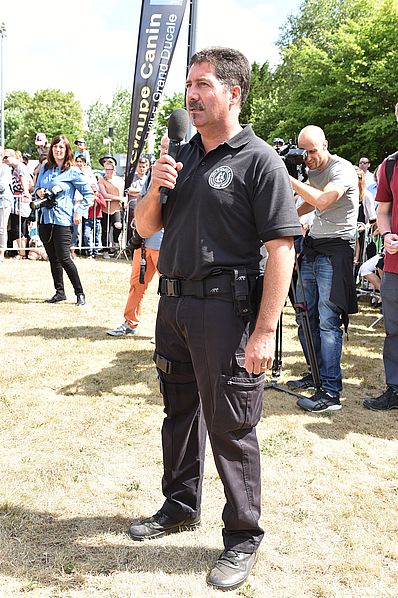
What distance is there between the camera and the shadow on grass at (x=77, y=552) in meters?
2.77

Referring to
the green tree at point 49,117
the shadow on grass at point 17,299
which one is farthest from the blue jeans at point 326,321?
the green tree at point 49,117

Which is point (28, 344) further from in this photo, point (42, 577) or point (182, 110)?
point (182, 110)

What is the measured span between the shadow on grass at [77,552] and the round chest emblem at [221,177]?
5.76 ft

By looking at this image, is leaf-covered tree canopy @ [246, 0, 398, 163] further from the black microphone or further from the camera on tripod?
the black microphone

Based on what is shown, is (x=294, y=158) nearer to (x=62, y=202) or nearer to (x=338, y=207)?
(x=338, y=207)

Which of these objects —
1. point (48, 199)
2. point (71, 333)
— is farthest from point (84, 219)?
point (71, 333)

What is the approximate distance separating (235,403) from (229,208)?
0.82 m

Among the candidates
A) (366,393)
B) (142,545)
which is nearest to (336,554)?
(142,545)

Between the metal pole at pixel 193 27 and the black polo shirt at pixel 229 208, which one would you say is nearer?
the black polo shirt at pixel 229 208

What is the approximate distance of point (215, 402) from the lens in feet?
8.57

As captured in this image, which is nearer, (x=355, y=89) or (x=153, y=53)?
(x=153, y=53)

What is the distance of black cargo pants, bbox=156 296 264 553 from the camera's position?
2584 millimetres

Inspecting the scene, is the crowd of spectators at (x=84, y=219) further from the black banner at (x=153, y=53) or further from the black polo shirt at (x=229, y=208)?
the black polo shirt at (x=229, y=208)

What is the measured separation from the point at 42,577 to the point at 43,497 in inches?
29.1
